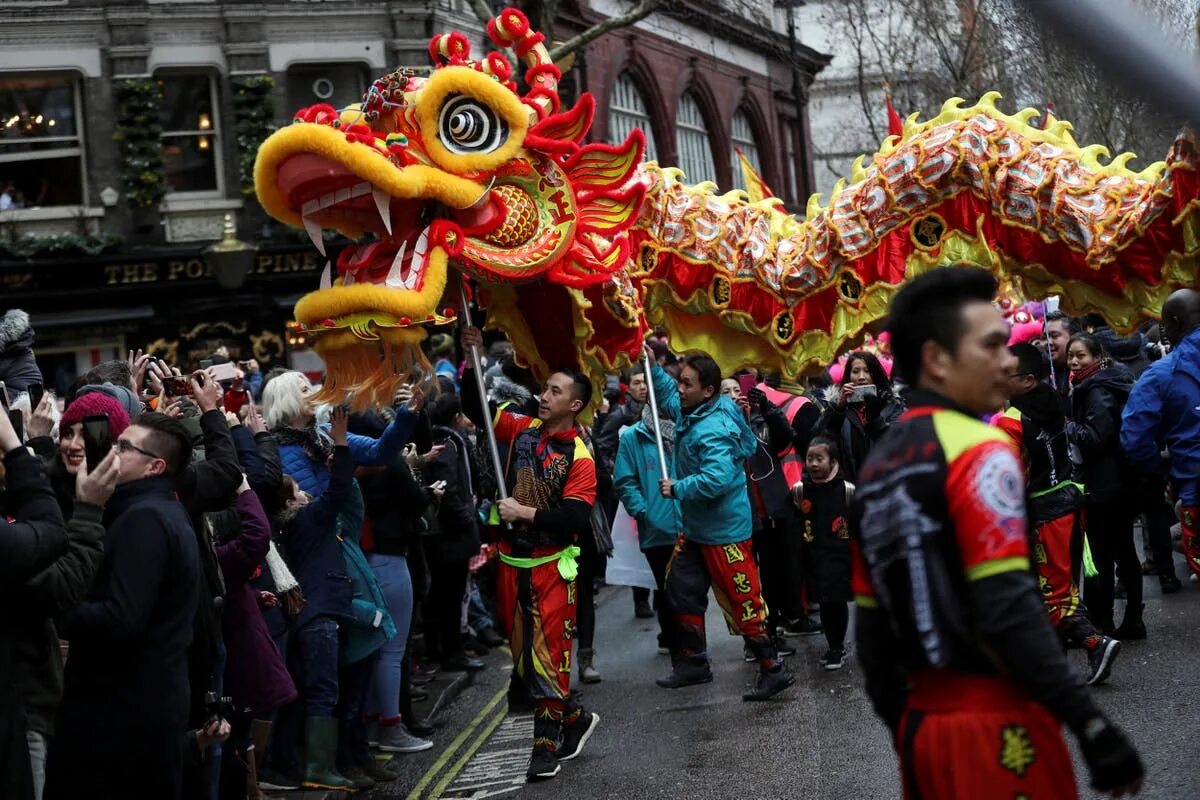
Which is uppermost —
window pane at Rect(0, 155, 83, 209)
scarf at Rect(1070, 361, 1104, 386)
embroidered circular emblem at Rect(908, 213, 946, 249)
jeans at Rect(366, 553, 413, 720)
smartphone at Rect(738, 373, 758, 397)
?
window pane at Rect(0, 155, 83, 209)

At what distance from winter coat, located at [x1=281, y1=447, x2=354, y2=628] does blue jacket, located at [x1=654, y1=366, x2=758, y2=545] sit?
7.15 feet

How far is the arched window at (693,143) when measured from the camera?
92.8ft

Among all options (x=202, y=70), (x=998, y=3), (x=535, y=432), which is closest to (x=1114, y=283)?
(x=535, y=432)

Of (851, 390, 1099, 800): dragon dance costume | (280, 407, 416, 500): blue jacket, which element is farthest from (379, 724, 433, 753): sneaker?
(851, 390, 1099, 800): dragon dance costume

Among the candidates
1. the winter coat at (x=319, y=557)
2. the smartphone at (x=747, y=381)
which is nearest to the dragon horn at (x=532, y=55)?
the winter coat at (x=319, y=557)

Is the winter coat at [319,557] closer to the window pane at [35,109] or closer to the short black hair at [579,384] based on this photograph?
the short black hair at [579,384]

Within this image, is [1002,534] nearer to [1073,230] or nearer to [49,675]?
[49,675]

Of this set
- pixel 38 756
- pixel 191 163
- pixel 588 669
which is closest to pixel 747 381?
pixel 588 669

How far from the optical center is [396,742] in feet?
26.1

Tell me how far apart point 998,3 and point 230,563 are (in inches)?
180

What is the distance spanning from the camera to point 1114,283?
293 inches

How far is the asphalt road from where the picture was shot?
21.3ft

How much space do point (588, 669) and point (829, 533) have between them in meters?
1.78

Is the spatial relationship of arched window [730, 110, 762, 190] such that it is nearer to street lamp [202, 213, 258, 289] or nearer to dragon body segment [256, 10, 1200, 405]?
street lamp [202, 213, 258, 289]
